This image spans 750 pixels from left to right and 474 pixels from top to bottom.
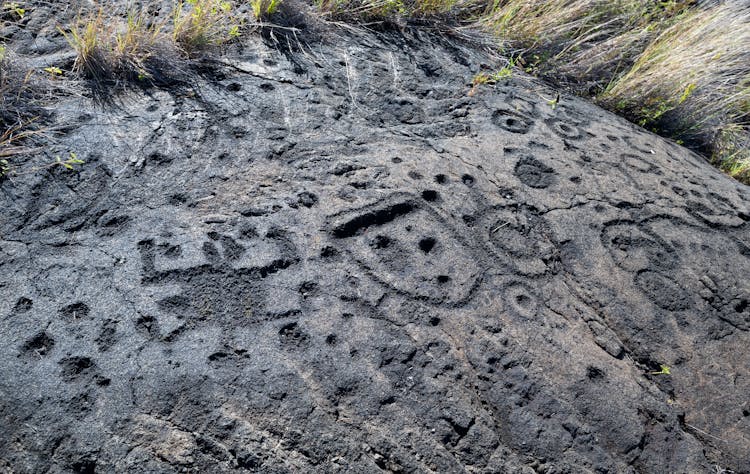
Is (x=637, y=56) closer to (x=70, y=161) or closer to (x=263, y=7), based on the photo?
(x=263, y=7)

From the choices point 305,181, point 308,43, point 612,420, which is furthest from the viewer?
point 308,43

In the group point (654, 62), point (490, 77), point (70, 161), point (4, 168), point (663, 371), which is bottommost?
point (4, 168)

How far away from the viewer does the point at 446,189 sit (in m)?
2.43

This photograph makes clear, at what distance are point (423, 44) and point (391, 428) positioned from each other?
227 centimetres

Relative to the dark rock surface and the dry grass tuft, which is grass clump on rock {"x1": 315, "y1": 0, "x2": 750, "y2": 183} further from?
the dark rock surface

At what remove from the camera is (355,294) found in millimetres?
2029

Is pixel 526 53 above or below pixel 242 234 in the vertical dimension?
→ above

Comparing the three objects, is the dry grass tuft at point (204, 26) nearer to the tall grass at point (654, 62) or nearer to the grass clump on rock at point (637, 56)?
A: the grass clump on rock at point (637, 56)

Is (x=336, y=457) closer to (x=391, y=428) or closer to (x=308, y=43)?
(x=391, y=428)

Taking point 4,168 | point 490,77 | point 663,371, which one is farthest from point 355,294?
point 490,77

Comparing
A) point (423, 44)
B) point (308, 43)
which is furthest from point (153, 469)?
point (423, 44)

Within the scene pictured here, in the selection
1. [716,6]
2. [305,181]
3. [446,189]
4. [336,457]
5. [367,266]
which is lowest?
[336,457]

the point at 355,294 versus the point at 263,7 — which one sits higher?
the point at 263,7

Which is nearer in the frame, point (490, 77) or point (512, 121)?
point (512, 121)
